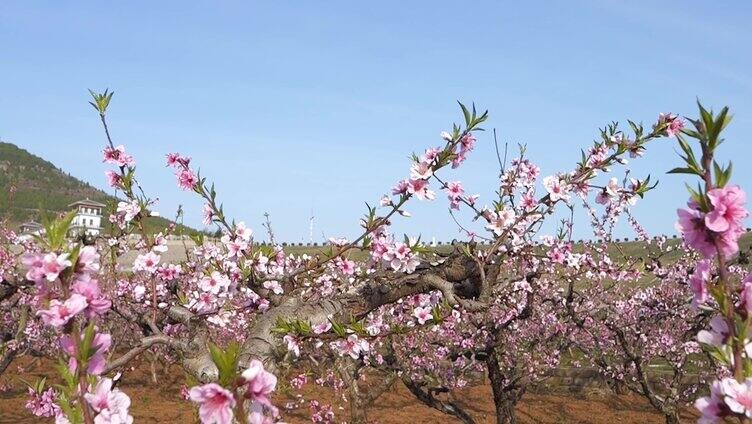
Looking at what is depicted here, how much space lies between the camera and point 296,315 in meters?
3.59

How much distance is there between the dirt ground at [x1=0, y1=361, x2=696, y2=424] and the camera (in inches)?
448

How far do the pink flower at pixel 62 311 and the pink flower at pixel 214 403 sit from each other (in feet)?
1.43

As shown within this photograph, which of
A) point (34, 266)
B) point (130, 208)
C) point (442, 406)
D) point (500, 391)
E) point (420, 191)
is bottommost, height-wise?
point (442, 406)

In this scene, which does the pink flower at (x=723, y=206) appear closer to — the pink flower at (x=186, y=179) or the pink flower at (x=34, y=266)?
the pink flower at (x=34, y=266)

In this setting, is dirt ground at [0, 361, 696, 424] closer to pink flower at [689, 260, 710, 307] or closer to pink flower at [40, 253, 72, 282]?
pink flower at [40, 253, 72, 282]

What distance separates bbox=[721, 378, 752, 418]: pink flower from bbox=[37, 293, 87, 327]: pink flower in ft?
4.95

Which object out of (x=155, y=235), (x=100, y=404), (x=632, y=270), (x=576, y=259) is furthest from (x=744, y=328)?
(x=632, y=270)

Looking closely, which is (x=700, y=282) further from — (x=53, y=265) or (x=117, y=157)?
(x=117, y=157)

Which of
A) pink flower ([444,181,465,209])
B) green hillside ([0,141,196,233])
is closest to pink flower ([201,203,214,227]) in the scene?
pink flower ([444,181,465,209])

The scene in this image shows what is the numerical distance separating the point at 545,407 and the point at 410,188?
10.4 metres

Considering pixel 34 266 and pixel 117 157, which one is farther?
pixel 117 157

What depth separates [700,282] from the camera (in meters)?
1.56

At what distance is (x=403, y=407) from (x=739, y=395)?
1180 cm

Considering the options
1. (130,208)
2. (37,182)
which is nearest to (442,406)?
(130,208)
